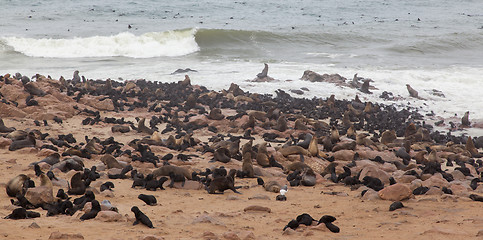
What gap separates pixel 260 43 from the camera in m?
35.3

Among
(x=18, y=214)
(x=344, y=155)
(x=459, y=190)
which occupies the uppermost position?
(x=18, y=214)

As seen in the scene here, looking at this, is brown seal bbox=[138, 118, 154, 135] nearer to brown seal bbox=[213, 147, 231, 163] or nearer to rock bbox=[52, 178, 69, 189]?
brown seal bbox=[213, 147, 231, 163]

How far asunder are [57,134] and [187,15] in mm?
36951

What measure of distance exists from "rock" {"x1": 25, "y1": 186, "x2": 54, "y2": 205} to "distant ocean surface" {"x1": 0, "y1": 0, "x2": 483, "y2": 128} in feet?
44.3

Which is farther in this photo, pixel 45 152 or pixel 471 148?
pixel 471 148

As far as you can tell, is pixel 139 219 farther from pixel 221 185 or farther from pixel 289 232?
pixel 221 185

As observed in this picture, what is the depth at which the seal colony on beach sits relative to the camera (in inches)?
258

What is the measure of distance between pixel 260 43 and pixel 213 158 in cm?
2626

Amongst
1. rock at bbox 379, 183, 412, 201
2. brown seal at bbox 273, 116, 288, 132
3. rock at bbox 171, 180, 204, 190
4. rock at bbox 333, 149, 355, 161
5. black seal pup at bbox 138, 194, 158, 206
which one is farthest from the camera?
brown seal at bbox 273, 116, 288, 132

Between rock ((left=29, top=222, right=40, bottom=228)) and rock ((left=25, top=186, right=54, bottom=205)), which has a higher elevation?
rock ((left=29, top=222, right=40, bottom=228))

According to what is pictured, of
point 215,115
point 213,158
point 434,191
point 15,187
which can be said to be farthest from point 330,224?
point 215,115

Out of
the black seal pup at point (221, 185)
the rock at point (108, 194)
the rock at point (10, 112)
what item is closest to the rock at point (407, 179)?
the black seal pup at point (221, 185)

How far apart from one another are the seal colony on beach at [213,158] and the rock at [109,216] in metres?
0.02

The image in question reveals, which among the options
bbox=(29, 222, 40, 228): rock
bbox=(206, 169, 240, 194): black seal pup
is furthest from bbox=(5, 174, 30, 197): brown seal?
bbox=(206, 169, 240, 194): black seal pup
